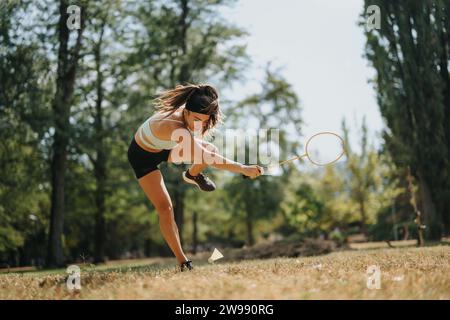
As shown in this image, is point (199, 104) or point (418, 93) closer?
point (199, 104)

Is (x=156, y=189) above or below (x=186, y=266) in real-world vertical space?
above

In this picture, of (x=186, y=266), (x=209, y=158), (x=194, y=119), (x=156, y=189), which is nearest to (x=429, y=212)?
(x=186, y=266)

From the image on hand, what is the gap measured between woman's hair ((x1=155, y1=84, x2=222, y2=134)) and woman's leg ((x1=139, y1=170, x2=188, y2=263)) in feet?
2.73

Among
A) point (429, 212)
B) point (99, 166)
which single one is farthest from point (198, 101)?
point (99, 166)

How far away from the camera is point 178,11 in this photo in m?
26.2

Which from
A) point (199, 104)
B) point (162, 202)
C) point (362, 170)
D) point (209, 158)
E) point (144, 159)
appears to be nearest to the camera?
point (209, 158)

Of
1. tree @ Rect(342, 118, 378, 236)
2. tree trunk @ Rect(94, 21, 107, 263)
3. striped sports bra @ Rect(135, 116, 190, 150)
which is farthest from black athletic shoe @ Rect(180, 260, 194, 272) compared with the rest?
tree @ Rect(342, 118, 378, 236)

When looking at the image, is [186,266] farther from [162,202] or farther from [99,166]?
[99,166]

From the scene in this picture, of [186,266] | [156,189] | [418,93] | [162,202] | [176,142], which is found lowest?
[186,266]

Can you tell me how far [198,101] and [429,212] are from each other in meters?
17.3

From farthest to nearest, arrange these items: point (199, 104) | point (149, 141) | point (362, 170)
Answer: point (362, 170), point (149, 141), point (199, 104)

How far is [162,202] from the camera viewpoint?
6.27m
